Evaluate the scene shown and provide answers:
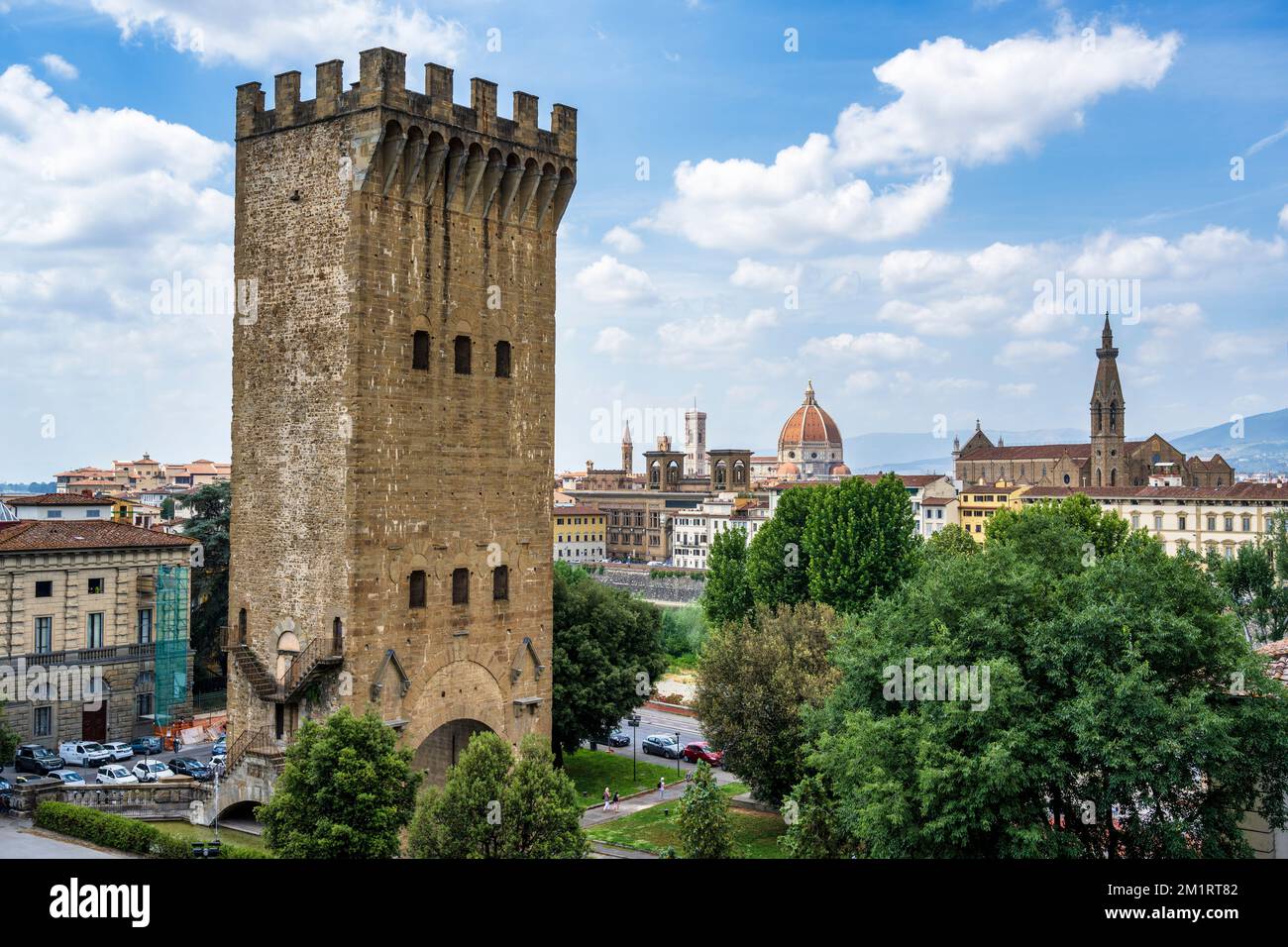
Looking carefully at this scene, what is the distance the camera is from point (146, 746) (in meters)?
55.6

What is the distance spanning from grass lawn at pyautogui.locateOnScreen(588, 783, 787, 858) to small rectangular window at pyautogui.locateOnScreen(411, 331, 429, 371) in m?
15.9

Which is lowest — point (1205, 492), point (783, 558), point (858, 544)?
point (783, 558)

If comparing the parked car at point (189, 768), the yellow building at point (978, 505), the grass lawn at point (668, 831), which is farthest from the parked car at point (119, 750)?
the yellow building at point (978, 505)

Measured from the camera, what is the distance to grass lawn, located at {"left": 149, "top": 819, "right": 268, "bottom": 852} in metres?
34.6

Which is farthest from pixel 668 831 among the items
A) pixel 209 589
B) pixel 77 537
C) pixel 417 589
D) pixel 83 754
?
pixel 209 589

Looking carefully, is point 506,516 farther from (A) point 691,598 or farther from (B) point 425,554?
(A) point 691,598

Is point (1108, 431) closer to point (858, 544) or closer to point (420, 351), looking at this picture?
point (858, 544)

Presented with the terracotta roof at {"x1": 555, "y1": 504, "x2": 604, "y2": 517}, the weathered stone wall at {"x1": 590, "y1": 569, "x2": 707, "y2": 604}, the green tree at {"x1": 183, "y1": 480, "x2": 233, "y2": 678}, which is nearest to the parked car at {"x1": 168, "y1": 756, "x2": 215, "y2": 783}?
the green tree at {"x1": 183, "y1": 480, "x2": 233, "y2": 678}

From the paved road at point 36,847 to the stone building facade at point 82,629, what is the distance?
15107mm

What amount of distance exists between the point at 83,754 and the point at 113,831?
63.4 ft

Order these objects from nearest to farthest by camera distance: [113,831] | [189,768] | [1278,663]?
1. [1278,663]
2. [113,831]
3. [189,768]

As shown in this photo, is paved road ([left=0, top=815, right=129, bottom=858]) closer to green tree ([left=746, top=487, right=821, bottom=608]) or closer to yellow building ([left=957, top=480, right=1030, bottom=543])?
green tree ([left=746, top=487, right=821, bottom=608])

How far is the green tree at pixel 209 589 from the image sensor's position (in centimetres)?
6681
